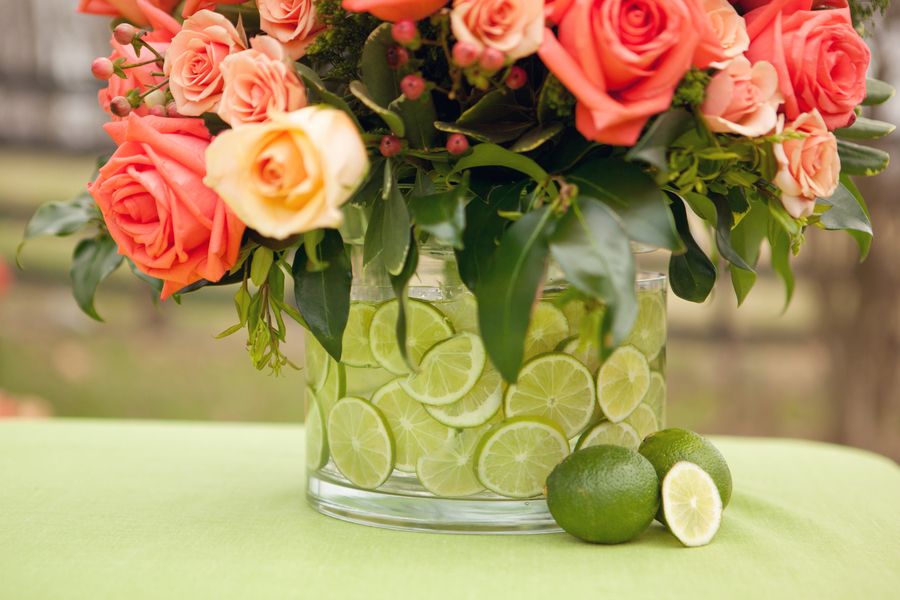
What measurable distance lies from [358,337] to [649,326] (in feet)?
0.84

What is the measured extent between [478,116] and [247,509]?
43 centimetres

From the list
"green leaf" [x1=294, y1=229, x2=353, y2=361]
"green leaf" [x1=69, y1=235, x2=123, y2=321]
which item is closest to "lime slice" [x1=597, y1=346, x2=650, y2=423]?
"green leaf" [x1=294, y1=229, x2=353, y2=361]

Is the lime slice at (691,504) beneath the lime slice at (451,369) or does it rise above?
beneath

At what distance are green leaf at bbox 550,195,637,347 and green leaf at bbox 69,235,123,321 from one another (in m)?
0.54

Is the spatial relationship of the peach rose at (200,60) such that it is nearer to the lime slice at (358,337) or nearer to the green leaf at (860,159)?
the lime slice at (358,337)

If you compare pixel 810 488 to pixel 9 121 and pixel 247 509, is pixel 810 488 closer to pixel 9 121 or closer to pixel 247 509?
pixel 247 509

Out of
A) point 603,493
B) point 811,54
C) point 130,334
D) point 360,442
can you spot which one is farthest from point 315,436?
point 130,334

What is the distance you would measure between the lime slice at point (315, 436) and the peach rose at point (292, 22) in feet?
1.04

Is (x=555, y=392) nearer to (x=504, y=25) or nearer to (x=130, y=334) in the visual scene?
(x=504, y=25)

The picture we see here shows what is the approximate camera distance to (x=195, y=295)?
3.78m

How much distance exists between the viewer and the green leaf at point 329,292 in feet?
2.69

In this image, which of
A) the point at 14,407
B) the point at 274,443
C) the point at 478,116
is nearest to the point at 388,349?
the point at 478,116

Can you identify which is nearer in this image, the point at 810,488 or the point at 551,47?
the point at 551,47

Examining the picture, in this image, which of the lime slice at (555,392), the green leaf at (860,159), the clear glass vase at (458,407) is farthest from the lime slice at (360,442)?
the green leaf at (860,159)
